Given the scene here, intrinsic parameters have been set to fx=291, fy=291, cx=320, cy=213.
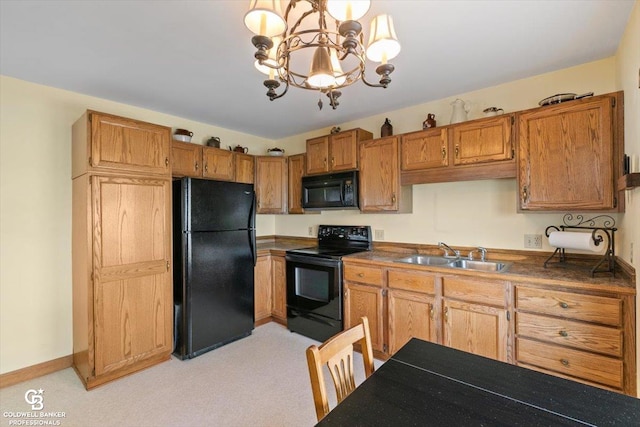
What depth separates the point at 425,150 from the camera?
2.78 meters

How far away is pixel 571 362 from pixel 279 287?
274 cm

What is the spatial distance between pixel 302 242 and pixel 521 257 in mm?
2645

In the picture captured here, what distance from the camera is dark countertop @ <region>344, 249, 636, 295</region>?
5.70ft

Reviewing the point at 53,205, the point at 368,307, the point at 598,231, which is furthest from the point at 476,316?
the point at 53,205

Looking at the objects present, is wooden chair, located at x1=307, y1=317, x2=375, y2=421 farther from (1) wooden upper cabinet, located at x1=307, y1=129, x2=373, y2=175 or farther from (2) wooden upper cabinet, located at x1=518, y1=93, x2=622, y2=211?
(1) wooden upper cabinet, located at x1=307, y1=129, x2=373, y2=175

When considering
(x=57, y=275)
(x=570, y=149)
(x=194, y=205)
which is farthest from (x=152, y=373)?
(x=570, y=149)

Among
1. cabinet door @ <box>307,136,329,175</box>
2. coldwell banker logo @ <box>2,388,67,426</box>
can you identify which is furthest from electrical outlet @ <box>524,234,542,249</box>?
→ coldwell banker logo @ <box>2,388,67,426</box>

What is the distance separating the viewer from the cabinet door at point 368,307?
8.83 feet

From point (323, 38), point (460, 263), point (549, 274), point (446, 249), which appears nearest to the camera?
point (323, 38)

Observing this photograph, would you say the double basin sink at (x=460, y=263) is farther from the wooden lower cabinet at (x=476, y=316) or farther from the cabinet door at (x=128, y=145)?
the cabinet door at (x=128, y=145)

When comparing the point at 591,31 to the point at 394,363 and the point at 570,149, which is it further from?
the point at 394,363

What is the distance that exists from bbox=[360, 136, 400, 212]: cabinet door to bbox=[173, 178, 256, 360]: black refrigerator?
1.31m

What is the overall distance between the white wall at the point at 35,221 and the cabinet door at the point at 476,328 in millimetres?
3384

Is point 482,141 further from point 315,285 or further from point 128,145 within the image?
point 128,145
